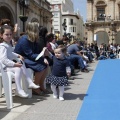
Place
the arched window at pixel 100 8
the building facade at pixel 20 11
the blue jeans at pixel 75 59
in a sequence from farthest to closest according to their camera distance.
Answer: the arched window at pixel 100 8 < the building facade at pixel 20 11 < the blue jeans at pixel 75 59

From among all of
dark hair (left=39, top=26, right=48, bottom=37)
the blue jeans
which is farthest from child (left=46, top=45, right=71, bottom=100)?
the blue jeans

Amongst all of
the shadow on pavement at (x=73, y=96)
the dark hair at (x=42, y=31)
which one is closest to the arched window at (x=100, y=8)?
the dark hair at (x=42, y=31)

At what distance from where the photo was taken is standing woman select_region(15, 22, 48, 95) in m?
6.87

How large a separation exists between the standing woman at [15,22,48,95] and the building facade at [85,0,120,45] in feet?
176

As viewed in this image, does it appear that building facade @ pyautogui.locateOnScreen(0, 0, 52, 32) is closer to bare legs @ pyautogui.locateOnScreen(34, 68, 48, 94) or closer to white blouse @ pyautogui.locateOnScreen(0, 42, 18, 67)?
bare legs @ pyautogui.locateOnScreen(34, 68, 48, 94)

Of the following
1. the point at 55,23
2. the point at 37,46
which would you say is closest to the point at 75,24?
the point at 55,23

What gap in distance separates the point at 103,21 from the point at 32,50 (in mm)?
56244

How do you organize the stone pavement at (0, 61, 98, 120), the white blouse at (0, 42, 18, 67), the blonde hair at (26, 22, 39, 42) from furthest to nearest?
the blonde hair at (26, 22, 39, 42) < the white blouse at (0, 42, 18, 67) < the stone pavement at (0, 61, 98, 120)

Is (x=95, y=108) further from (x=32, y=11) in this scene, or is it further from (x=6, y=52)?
(x=32, y=11)

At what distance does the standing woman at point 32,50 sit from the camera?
6871mm

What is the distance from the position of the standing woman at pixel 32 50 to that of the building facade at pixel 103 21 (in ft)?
176

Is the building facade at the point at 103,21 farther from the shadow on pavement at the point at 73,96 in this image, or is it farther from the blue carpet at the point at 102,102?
the shadow on pavement at the point at 73,96

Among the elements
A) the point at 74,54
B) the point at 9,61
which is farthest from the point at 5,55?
the point at 74,54

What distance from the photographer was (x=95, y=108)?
19.6ft
